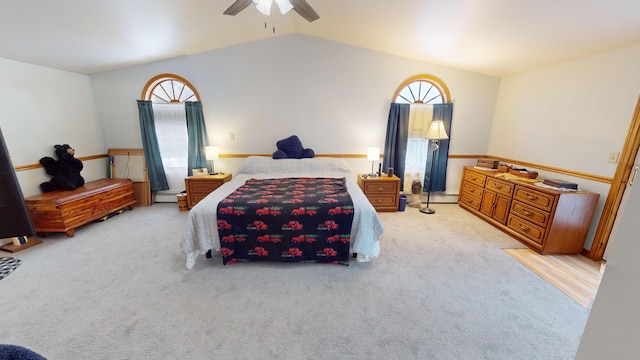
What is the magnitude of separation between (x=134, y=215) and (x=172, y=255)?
177 cm

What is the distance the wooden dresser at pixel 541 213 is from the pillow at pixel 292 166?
2160mm

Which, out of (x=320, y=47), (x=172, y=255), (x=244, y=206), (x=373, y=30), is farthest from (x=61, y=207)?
(x=373, y=30)

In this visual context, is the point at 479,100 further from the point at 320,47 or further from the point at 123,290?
the point at 123,290

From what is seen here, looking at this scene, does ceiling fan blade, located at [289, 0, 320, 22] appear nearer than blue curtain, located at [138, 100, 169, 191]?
Yes

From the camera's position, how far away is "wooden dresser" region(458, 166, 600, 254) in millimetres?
2572

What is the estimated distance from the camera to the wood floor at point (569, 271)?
6.91 ft

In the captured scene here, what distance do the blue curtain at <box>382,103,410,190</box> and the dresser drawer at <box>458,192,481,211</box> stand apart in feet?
3.49

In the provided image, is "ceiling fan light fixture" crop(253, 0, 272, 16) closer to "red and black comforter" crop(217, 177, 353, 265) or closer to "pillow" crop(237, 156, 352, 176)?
"red and black comforter" crop(217, 177, 353, 265)

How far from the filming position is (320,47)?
12.9ft

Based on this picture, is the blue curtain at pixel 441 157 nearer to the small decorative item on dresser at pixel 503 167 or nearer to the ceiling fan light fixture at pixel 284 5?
the small decorative item on dresser at pixel 503 167

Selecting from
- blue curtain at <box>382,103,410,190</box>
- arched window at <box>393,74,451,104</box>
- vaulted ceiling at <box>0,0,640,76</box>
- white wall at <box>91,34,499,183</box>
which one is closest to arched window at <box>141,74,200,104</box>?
white wall at <box>91,34,499,183</box>

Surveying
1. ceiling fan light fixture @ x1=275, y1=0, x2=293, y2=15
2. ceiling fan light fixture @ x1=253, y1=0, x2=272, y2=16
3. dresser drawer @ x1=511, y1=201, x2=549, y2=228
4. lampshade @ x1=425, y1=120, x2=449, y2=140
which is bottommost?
dresser drawer @ x1=511, y1=201, x2=549, y2=228

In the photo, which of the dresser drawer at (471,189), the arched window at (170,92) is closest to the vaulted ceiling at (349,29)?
the arched window at (170,92)

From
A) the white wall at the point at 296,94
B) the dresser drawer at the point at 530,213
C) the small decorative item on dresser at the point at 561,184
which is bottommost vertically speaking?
the dresser drawer at the point at 530,213
